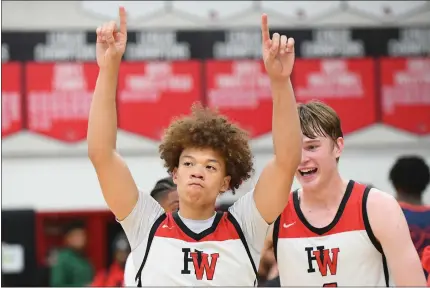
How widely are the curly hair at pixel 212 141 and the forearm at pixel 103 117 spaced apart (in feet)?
1.00

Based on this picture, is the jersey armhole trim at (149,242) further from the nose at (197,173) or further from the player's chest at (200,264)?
the nose at (197,173)

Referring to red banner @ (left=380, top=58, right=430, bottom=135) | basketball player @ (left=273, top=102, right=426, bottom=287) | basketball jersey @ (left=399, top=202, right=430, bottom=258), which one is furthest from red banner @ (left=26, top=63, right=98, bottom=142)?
basketball player @ (left=273, top=102, right=426, bottom=287)

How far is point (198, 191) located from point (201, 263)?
0.89 ft

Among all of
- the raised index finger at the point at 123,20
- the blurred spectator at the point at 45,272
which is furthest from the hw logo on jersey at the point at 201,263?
the blurred spectator at the point at 45,272

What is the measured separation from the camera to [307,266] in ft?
14.1

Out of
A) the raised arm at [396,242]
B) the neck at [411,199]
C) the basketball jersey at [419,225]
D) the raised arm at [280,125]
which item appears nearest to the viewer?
the raised arm at [280,125]

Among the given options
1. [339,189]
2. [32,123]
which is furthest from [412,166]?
[32,123]

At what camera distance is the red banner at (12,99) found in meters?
11.1

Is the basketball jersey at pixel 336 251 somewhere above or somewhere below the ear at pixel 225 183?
below

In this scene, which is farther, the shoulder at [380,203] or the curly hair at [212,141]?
the shoulder at [380,203]

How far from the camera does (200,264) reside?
364cm

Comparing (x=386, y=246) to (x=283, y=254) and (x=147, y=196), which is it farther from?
(x=147, y=196)

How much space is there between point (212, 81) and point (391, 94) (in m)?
2.18

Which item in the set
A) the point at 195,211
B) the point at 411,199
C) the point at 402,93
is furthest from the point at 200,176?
the point at 402,93
